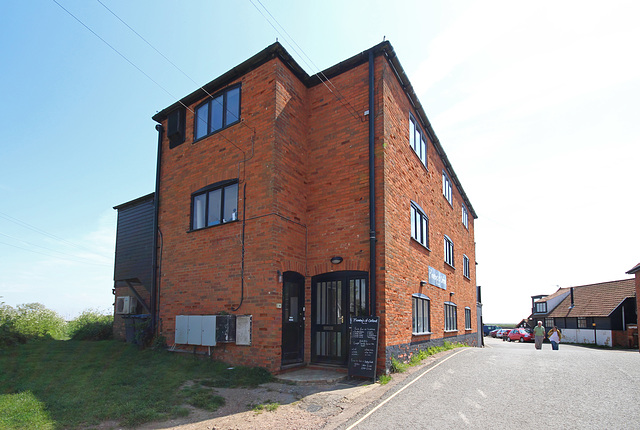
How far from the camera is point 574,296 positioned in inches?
1789

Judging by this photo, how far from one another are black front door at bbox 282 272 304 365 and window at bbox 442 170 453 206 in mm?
10580

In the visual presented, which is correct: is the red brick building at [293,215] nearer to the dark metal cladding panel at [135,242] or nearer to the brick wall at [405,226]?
the brick wall at [405,226]

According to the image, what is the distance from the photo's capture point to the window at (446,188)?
1873 centimetres

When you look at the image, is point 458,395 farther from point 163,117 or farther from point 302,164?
point 163,117

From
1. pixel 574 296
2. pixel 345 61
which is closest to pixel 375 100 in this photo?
pixel 345 61

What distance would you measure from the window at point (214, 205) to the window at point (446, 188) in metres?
11.0

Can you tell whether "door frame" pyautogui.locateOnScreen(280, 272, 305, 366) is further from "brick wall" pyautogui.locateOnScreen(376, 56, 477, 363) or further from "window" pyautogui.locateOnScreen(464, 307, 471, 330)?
"window" pyautogui.locateOnScreen(464, 307, 471, 330)

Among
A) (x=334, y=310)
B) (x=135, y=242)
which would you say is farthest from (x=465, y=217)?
(x=135, y=242)

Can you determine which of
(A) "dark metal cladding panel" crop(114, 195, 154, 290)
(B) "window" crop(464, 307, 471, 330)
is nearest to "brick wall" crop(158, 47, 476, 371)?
(A) "dark metal cladding panel" crop(114, 195, 154, 290)

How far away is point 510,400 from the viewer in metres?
6.84

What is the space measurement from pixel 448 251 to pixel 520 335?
108 feet

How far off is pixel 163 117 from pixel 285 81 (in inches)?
224

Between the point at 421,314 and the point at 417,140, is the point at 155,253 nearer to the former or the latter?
the point at 421,314

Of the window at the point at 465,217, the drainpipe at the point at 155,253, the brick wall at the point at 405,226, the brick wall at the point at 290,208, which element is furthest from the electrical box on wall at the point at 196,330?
the window at the point at 465,217
